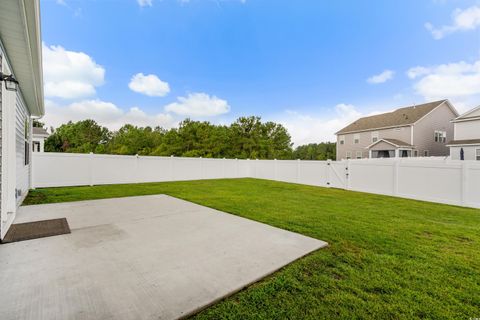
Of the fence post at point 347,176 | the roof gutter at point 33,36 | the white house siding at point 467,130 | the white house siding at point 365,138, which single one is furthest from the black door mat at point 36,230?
the white house siding at point 365,138

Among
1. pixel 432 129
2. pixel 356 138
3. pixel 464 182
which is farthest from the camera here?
pixel 356 138

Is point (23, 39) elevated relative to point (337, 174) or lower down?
elevated

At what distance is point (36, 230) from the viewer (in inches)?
149

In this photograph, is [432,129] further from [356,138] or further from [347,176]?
[347,176]

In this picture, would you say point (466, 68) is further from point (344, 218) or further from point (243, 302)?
point (243, 302)

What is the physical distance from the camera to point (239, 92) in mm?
17688

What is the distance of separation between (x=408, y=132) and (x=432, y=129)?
9.08 ft

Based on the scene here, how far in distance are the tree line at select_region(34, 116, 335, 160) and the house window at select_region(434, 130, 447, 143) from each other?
15.7m

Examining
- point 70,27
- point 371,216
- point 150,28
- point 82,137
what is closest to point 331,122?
point 150,28

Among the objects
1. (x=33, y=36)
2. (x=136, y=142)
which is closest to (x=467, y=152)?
(x=33, y=36)

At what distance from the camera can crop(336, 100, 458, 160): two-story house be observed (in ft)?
62.5

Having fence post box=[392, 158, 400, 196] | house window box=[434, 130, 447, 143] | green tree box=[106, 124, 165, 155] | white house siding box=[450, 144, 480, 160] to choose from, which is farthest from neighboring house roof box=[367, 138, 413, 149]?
green tree box=[106, 124, 165, 155]

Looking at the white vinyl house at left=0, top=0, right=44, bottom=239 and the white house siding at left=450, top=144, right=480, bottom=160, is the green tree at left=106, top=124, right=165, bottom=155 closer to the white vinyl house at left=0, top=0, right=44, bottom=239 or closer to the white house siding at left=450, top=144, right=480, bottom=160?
the white vinyl house at left=0, top=0, right=44, bottom=239

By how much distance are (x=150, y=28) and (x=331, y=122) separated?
67.0ft
